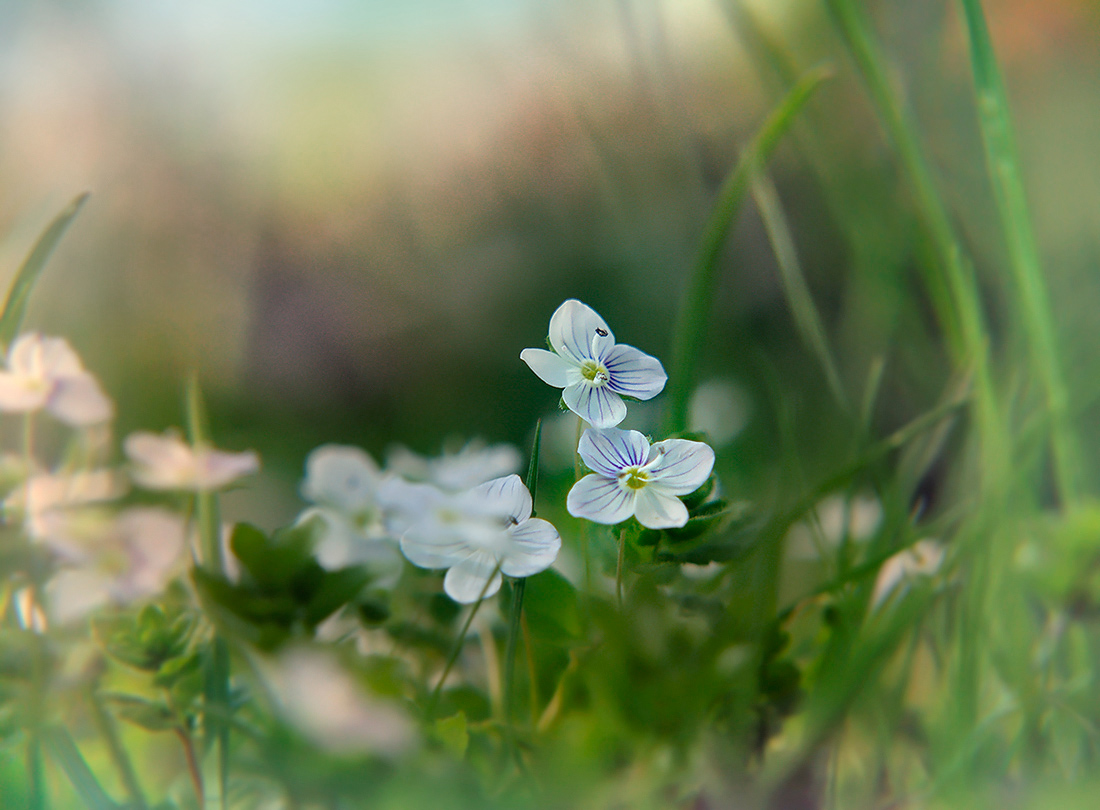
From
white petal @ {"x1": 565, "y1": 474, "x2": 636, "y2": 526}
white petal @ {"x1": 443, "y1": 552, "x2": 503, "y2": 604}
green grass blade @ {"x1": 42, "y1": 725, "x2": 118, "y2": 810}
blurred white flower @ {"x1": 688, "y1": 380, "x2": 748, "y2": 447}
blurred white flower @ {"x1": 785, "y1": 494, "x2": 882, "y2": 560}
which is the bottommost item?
green grass blade @ {"x1": 42, "y1": 725, "x2": 118, "y2": 810}

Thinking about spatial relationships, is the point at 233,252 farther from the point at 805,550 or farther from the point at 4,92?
the point at 805,550

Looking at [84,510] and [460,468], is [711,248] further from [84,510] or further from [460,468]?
[84,510]

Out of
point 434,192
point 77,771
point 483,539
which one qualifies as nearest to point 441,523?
point 483,539

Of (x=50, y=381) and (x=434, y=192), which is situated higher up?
(x=434, y=192)

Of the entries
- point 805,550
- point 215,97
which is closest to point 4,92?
point 215,97

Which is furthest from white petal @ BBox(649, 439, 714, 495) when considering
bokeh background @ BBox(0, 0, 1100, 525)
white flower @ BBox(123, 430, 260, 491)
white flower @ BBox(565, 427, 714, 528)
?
bokeh background @ BBox(0, 0, 1100, 525)

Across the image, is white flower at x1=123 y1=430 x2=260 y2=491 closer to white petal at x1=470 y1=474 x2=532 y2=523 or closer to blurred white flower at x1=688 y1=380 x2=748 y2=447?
white petal at x1=470 y1=474 x2=532 y2=523
